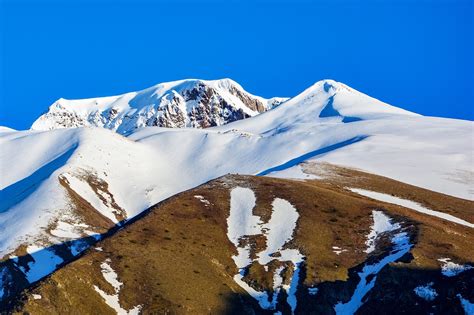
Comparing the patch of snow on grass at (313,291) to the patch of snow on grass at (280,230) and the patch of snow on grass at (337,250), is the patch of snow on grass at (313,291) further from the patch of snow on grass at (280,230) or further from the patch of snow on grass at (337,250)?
the patch of snow on grass at (337,250)

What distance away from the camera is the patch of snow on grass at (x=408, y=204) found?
5153 inches

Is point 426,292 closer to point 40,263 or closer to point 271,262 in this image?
point 271,262

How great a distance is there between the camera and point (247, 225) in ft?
393

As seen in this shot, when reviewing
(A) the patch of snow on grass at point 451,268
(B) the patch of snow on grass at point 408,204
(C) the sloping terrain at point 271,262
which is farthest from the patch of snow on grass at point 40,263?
(A) the patch of snow on grass at point 451,268

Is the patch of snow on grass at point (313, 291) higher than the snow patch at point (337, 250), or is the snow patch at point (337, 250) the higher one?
the snow patch at point (337, 250)

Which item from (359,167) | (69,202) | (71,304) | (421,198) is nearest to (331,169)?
(359,167)

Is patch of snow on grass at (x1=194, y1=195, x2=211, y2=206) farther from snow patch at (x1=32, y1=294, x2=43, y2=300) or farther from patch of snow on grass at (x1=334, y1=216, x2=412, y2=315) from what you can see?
snow patch at (x1=32, y1=294, x2=43, y2=300)

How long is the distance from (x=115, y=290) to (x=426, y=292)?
35725 millimetres

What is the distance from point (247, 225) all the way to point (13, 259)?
121ft

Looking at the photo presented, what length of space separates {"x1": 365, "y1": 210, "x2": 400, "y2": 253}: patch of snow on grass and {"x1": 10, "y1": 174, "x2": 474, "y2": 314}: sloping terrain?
28cm

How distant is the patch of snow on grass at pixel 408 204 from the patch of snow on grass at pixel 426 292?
1668 inches

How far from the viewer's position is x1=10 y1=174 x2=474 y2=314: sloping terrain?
8894 centimetres

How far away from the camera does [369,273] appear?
98.6 meters

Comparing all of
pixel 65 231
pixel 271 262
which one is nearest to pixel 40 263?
pixel 65 231
